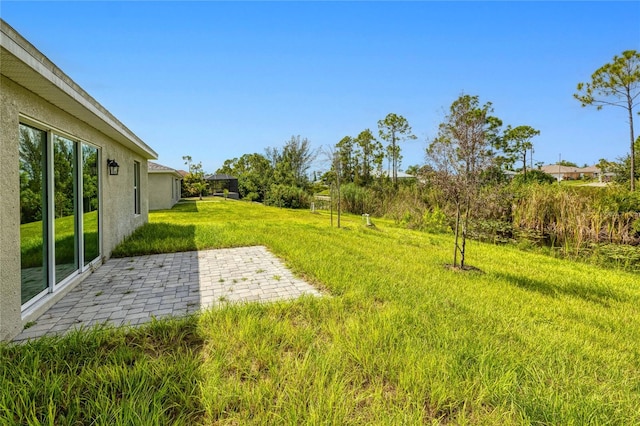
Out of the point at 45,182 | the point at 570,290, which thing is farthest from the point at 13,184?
the point at 570,290

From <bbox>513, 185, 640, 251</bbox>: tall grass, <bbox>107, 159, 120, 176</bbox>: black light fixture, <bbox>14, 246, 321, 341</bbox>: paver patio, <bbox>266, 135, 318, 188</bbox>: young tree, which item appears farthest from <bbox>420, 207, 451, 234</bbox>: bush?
<bbox>266, 135, 318, 188</bbox>: young tree

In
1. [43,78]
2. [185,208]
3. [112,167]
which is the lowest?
[185,208]

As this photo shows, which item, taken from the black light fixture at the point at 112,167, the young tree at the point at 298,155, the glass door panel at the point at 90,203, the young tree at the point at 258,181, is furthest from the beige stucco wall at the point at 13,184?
the young tree at the point at 298,155

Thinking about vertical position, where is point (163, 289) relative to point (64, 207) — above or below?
below

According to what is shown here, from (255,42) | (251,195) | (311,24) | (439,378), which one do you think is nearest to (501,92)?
(311,24)

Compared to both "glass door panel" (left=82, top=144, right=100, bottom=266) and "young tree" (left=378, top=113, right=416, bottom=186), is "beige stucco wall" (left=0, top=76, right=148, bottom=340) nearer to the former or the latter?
"glass door panel" (left=82, top=144, right=100, bottom=266)

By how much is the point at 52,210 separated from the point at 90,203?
1636mm

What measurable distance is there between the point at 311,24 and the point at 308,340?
8.90 metres

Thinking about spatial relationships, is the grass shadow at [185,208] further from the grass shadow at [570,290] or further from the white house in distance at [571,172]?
the white house in distance at [571,172]

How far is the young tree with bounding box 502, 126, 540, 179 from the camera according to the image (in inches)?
1129

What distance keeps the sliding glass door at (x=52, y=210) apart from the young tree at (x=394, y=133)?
26076 mm

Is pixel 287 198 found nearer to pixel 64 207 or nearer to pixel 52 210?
pixel 64 207

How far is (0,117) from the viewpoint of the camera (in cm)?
276

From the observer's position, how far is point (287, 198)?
25688mm
